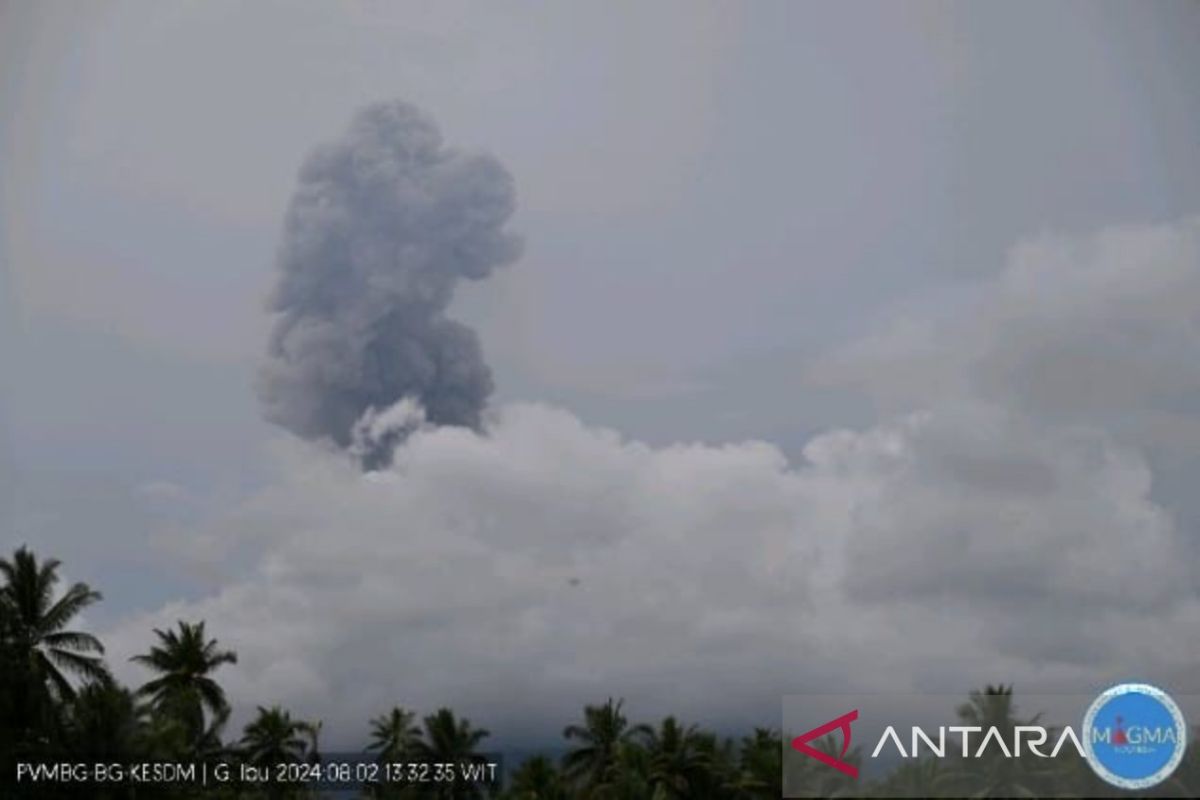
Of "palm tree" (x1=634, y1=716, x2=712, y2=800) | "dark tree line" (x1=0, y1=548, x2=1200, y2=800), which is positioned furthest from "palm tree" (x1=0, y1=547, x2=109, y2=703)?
"palm tree" (x1=634, y1=716, x2=712, y2=800)

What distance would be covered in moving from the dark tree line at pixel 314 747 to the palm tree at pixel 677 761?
0.07 meters

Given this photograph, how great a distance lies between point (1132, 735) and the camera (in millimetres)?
35062

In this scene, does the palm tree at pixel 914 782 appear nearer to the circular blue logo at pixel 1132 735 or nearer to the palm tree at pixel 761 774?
the circular blue logo at pixel 1132 735

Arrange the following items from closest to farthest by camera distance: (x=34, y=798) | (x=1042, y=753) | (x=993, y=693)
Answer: (x=1042, y=753) → (x=993, y=693) → (x=34, y=798)

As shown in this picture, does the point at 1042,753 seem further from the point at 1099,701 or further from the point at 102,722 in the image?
the point at 102,722

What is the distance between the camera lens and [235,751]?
7650 cm

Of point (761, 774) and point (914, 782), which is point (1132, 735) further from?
point (761, 774)

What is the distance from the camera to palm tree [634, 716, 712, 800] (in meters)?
75.9

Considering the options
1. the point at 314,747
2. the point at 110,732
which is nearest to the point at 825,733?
the point at 110,732

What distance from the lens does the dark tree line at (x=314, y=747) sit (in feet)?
117

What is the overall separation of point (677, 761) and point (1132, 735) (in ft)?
144

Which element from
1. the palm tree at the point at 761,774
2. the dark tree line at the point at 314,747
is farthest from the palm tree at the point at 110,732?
the palm tree at the point at 761,774

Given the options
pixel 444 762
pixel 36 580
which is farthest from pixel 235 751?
pixel 36 580

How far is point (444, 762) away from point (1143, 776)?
54.9 meters
